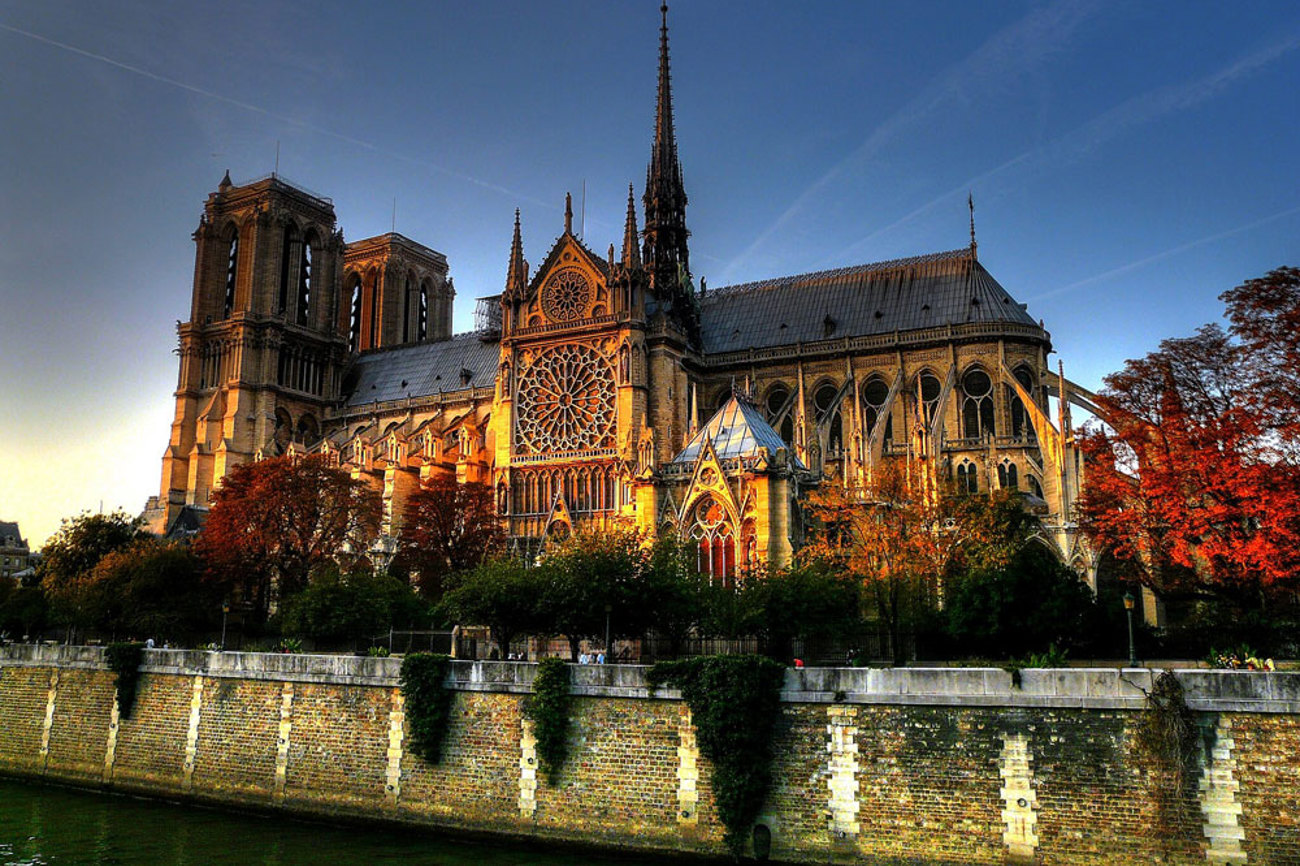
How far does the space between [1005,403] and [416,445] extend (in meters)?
32.3

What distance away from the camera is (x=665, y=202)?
70.8 m

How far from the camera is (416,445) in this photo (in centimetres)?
6519

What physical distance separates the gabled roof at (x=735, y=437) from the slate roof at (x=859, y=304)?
1821 centimetres

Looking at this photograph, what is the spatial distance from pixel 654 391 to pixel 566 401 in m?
4.65

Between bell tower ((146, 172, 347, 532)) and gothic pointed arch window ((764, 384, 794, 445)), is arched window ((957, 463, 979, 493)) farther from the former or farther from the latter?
bell tower ((146, 172, 347, 532))

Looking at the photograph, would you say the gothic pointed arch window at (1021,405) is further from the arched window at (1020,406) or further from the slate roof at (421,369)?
the slate roof at (421,369)

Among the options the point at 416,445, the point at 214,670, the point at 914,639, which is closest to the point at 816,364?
the point at 416,445

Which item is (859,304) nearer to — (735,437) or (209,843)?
(735,437)

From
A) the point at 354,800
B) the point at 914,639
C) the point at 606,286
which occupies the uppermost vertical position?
the point at 606,286

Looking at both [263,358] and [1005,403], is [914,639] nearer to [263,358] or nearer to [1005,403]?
[1005,403]

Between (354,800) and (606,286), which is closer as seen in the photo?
(354,800)

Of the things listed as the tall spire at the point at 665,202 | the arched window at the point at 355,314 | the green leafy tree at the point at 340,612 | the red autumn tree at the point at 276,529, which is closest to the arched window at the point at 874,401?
the tall spire at the point at 665,202

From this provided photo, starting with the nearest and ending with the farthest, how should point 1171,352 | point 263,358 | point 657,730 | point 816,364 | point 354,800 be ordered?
1. point 657,730
2. point 354,800
3. point 1171,352
4. point 816,364
5. point 263,358

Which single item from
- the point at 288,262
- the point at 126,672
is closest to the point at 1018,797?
the point at 126,672
